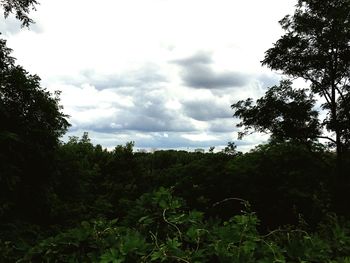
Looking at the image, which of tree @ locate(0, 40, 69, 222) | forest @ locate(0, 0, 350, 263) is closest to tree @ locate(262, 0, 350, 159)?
forest @ locate(0, 0, 350, 263)

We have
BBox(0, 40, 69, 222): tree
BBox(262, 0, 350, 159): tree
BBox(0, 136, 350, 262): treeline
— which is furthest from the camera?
BBox(262, 0, 350, 159): tree

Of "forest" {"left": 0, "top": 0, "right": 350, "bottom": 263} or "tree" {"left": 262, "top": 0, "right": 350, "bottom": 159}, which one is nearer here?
"forest" {"left": 0, "top": 0, "right": 350, "bottom": 263}

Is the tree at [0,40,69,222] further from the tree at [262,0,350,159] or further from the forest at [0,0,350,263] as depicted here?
the tree at [262,0,350,159]

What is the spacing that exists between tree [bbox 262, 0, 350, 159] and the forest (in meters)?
0.05

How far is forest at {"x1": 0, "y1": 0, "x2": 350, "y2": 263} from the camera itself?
240 centimetres

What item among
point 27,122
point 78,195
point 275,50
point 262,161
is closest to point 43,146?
point 27,122

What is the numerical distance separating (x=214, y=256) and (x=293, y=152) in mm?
14622

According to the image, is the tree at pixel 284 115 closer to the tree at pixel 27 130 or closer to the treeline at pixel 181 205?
the treeline at pixel 181 205

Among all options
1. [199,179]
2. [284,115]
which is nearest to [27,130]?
[199,179]

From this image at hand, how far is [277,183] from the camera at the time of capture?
15422mm

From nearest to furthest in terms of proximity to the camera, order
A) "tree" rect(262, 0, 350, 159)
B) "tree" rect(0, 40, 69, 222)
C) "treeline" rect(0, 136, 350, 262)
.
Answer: "treeline" rect(0, 136, 350, 262) → "tree" rect(0, 40, 69, 222) → "tree" rect(262, 0, 350, 159)

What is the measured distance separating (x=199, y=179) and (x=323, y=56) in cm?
875

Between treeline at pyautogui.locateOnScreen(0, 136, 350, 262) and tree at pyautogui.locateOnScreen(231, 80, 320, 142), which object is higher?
tree at pyautogui.locateOnScreen(231, 80, 320, 142)

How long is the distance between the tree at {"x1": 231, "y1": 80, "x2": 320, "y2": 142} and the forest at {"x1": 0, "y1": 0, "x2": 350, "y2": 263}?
0.15 feet
